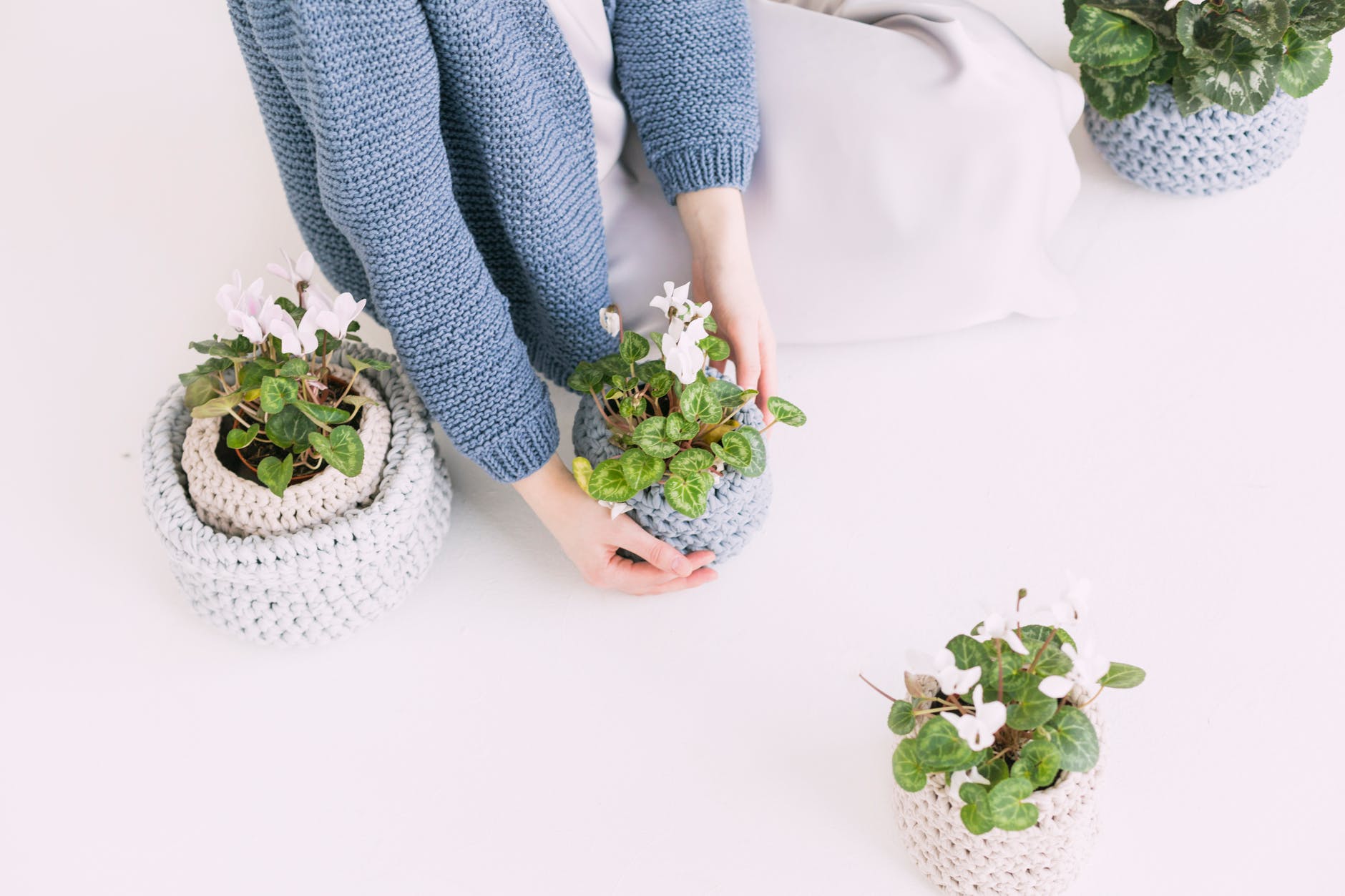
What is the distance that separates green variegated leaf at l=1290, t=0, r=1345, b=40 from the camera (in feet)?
3.66

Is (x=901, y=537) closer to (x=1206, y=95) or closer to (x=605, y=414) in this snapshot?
(x=605, y=414)

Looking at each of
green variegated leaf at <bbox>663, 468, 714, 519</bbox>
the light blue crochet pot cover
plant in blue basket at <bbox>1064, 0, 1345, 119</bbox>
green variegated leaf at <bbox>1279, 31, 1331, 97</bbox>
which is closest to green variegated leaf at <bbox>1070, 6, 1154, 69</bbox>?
plant in blue basket at <bbox>1064, 0, 1345, 119</bbox>

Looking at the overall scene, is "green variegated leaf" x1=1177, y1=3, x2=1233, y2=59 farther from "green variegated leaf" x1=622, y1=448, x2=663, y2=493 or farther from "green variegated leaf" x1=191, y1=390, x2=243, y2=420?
"green variegated leaf" x1=191, y1=390, x2=243, y2=420

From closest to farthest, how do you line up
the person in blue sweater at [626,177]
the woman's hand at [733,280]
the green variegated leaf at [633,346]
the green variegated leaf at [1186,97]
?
the person in blue sweater at [626,177], the green variegated leaf at [633,346], the woman's hand at [733,280], the green variegated leaf at [1186,97]

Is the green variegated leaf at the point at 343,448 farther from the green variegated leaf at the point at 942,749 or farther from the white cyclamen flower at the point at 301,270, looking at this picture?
the green variegated leaf at the point at 942,749

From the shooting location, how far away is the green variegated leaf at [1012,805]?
762 millimetres

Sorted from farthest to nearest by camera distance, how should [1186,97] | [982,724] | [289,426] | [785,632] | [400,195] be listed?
[1186,97] → [785,632] → [289,426] → [400,195] → [982,724]

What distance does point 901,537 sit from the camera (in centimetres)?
113

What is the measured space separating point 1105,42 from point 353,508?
3.03 feet

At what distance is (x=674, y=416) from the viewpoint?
3.01ft

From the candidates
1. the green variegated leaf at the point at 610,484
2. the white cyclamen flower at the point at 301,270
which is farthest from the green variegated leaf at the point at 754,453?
the white cyclamen flower at the point at 301,270

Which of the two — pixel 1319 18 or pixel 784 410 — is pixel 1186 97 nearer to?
pixel 1319 18

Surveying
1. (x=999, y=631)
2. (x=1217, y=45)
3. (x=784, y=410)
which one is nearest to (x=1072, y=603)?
(x=999, y=631)

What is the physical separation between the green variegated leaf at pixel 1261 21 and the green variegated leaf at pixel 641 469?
768 mm
